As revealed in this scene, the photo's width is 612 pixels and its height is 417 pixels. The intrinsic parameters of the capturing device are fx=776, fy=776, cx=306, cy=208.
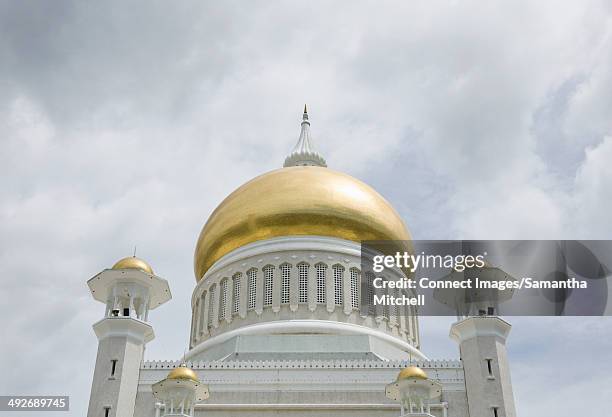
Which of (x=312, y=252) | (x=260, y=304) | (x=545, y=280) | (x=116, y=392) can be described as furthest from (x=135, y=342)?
(x=545, y=280)

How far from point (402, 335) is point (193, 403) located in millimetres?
7554

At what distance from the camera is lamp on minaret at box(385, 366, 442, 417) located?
15844 millimetres

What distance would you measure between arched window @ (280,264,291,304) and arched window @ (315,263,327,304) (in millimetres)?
818

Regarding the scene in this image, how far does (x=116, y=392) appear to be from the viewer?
16938mm

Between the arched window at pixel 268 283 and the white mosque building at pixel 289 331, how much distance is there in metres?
0.03

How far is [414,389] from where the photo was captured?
624 inches

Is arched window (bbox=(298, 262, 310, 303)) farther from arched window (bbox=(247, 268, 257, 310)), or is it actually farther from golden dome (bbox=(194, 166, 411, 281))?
arched window (bbox=(247, 268, 257, 310))

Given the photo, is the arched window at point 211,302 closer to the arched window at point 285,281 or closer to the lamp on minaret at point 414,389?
the arched window at point 285,281

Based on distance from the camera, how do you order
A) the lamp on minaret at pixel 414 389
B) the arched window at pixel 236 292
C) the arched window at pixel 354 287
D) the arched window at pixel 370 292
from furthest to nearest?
the arched window at pixel 236 292
the arched window at pixel 370 292
the arched window at pixel 354 287
the lamp on minaret at pixel 414 389

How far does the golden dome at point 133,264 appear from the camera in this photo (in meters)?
19.0

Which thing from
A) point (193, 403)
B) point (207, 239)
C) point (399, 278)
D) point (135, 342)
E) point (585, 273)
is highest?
point (207, 239)

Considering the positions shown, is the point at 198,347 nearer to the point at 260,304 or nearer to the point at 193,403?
the point at 260,304

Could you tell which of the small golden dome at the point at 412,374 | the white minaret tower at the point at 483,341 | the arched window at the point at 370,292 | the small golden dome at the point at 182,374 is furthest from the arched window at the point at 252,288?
the small golden dome at the point at 412,374

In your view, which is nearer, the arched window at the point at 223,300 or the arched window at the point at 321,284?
the arched window at the point at 321,284
